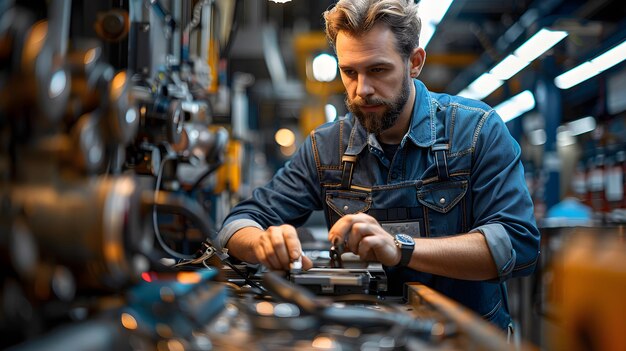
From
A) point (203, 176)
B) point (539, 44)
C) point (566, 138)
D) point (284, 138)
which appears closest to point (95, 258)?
point (203, 176)

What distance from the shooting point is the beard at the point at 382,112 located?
1.85 meters

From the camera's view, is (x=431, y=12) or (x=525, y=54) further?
(x=525, y=54)

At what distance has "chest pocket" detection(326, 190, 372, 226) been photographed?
1.92m

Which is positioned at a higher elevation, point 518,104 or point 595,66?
point 595,66

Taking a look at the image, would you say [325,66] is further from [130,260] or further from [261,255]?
[130,260]

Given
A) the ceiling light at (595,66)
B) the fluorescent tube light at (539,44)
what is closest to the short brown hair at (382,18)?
the fluorescent tube light at (539,44)

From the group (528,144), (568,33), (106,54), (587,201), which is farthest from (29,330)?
(528,144)

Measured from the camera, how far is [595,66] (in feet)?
16.7

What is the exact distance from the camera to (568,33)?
4238 millimetres

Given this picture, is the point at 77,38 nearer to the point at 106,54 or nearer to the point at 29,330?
the point at 106,54

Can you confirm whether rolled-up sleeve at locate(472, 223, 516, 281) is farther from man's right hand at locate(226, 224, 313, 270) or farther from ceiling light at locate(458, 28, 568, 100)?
ceiling light at locate(458, 28, 568, 100)

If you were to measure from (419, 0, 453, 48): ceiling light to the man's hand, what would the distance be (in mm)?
2050

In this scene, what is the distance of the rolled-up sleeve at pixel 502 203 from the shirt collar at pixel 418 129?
0.15 m

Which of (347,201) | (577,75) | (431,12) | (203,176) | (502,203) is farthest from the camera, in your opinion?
(577,75)
